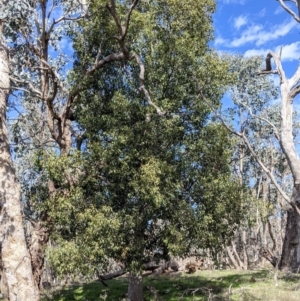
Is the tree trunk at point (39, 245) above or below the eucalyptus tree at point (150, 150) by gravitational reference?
below

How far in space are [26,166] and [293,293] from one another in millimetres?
12102

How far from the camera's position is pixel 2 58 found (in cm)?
949

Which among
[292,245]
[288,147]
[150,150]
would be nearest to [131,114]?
[150,150]

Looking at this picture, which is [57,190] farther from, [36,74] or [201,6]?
[201,6]

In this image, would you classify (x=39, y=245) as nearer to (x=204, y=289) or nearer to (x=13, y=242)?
(x=13, y=242)

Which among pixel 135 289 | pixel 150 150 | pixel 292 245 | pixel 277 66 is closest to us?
pixel 150 150

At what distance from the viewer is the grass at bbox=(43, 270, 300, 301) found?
1079 cm

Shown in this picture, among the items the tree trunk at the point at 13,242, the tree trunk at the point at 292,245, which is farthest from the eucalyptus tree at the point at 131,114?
the tree trunk at the point at 292,245

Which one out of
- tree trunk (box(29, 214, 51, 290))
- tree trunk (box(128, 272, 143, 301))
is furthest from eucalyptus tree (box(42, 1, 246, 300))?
tree trunk (box(128, 272, 143, 301))

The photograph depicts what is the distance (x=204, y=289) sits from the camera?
39.8 feet

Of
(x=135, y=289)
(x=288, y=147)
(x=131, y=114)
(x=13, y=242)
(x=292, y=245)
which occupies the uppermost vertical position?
(x=131, y=114)

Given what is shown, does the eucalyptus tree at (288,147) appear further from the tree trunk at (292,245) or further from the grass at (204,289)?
the grass at (204,289)

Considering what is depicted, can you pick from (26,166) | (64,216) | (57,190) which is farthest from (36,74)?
(26,166)

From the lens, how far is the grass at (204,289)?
35.4ft
